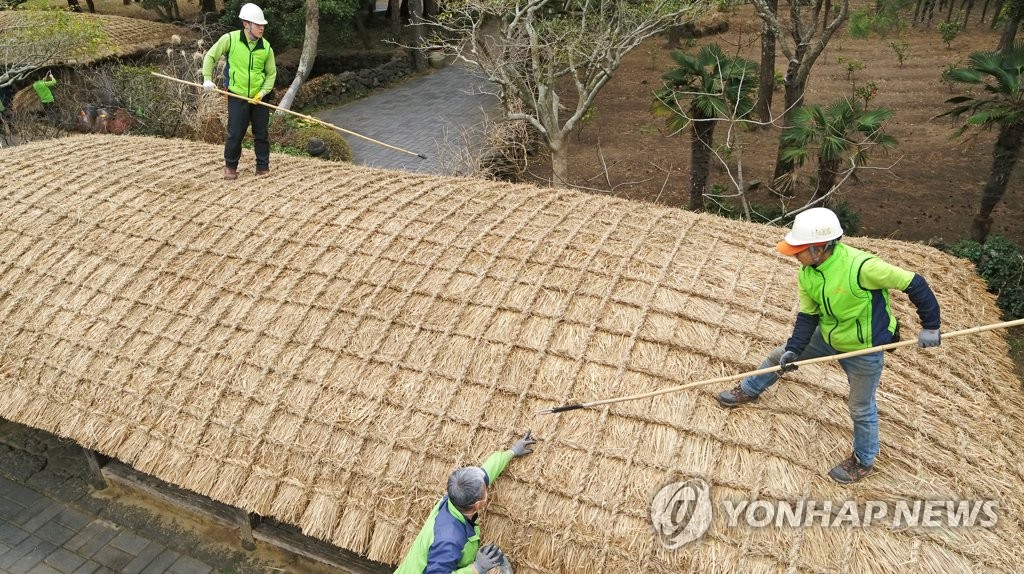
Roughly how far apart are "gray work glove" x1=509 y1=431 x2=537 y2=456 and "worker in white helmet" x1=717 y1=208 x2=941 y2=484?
78.1 inches

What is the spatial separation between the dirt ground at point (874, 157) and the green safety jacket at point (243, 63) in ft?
24.2

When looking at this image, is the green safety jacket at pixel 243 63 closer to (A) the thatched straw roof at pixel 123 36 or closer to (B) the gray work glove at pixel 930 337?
(B) the gray work glove at pixel 930 337

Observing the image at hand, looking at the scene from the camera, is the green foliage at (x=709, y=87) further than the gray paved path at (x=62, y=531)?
Yes

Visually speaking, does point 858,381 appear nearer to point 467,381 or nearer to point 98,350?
point 467,381

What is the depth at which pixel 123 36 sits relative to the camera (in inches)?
814

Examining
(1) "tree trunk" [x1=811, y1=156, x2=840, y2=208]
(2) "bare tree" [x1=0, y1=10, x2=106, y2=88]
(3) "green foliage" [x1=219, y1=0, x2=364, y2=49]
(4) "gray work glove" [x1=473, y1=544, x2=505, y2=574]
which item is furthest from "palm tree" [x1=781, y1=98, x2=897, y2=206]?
(3) "green foliage" [x1=219, y1=0, x2=364, y2=49]

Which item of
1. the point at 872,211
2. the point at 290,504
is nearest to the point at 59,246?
the point at 290,504

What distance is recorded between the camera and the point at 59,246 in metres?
7.75

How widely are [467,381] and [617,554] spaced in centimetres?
188

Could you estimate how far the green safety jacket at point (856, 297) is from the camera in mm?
4211

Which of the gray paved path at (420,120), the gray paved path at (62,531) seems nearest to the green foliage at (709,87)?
the gray paved path at (420,120)

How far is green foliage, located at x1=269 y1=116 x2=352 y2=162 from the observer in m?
16.7

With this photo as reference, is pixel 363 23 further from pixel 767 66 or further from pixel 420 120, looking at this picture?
pixel 767 66

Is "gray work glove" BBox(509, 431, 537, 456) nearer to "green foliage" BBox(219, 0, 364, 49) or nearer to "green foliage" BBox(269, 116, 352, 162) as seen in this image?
"green foliage" BBox(269, 116, 352, 162)
